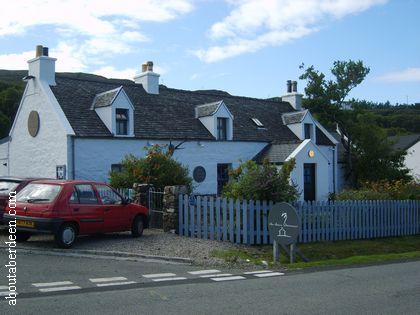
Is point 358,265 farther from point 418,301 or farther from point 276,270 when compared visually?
point 418,301

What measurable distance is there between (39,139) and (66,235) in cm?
1389

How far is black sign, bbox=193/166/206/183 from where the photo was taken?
90.7ft

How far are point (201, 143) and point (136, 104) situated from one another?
4.05 m

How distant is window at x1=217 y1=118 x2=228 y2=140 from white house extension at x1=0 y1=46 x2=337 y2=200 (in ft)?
0.19

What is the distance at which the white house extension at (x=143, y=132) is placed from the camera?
23.8 meters

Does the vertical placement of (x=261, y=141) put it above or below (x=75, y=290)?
above

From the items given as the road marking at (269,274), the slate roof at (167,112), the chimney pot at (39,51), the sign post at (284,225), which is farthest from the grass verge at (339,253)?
the chimney pot at (39,51)

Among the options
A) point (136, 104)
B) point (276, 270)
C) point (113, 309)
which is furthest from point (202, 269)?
point (136, 104)

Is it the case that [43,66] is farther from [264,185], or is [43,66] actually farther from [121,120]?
[264,185]

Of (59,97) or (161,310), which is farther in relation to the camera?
(59,97)

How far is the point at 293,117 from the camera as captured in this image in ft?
112

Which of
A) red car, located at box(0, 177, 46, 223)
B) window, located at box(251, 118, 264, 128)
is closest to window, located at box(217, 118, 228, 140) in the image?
window, located at box(251, 118, 264, 128)

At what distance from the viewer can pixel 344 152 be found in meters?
36.1

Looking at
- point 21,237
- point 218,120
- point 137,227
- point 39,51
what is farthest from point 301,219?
point 39,51
